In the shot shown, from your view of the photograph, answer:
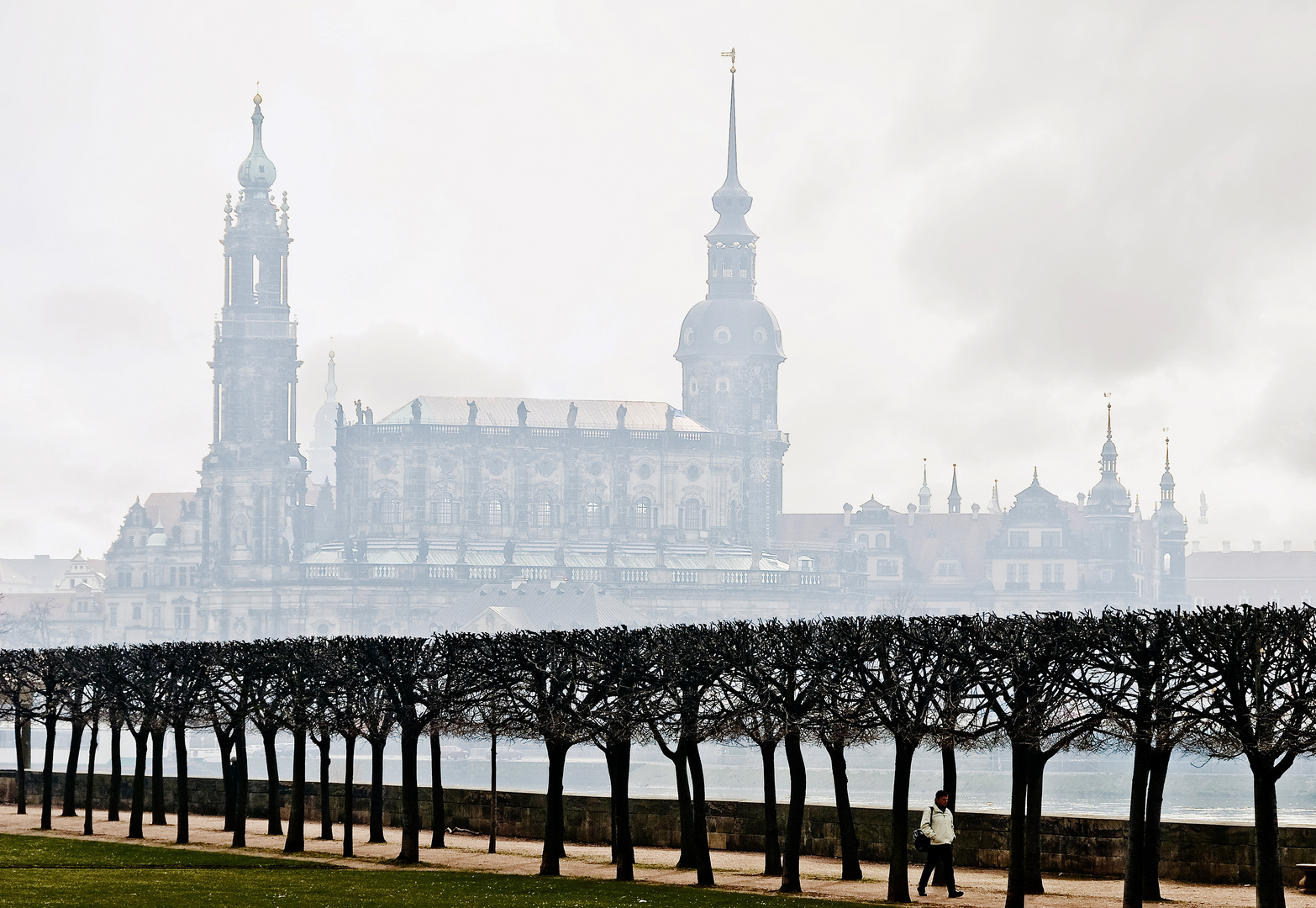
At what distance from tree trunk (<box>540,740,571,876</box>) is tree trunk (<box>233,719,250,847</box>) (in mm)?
4403

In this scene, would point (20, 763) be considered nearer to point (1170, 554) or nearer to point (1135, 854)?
point (1135, 854)

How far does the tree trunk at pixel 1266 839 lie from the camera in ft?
53.5

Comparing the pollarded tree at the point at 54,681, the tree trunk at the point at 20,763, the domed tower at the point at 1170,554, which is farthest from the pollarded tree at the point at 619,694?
the domed tower at the point at 1170,554

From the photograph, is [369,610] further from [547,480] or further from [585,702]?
[585,702]

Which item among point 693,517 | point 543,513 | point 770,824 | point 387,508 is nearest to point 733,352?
point 693,517

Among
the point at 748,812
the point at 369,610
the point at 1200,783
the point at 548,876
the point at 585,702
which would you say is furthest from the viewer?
the point at 369,610

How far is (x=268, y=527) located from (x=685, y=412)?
26.3m

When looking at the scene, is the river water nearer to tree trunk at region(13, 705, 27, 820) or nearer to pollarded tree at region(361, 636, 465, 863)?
tree trunk at region(13, 705, 27, 820)

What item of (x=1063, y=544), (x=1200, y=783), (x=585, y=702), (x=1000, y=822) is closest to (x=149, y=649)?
(x=585, y=702)

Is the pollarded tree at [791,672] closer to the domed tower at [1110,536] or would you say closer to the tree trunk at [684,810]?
the tree trunk at [684,810]

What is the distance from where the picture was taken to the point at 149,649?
30031 millimetres

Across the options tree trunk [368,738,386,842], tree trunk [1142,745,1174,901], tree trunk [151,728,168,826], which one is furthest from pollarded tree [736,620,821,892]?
tree trunk [151,728,168,826]

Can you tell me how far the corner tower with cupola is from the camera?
119125 mm

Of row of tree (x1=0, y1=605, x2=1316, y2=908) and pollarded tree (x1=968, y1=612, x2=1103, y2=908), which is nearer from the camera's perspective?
row of tree (x1=0, y1=605, x2=1316, y2=908)
